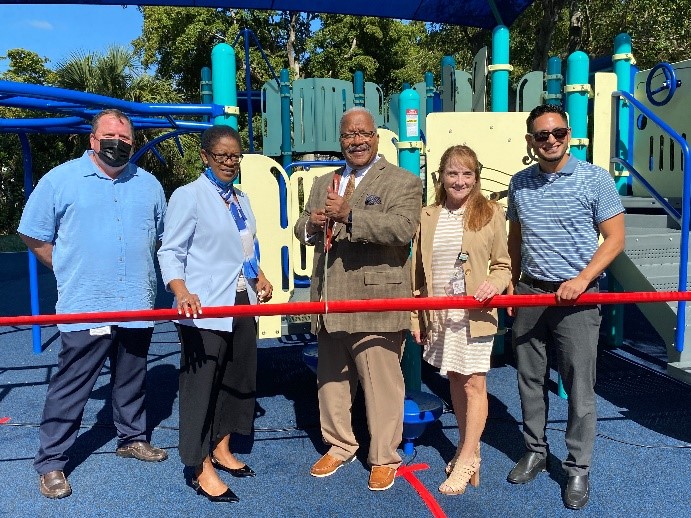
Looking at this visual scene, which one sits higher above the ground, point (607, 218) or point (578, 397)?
point (607, 218)

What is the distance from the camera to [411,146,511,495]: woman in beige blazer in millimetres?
3014

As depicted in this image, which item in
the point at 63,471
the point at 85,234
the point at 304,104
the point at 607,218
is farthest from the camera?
the point at 304,104

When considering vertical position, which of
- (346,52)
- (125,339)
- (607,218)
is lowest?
(125,339)

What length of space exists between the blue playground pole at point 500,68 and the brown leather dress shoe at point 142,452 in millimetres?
3442

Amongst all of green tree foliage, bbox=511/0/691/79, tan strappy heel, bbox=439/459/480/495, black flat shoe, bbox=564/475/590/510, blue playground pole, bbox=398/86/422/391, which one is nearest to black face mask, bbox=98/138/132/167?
blue playground pole, bbox=398/86/422/391

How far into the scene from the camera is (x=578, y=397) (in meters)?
3.04

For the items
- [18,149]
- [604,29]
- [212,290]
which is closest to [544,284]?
[212,290]

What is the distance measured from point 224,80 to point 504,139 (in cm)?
198

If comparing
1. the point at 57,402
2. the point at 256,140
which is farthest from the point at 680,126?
the point at 256,140

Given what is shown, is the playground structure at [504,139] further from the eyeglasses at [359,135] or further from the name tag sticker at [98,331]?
the name tag sticker at [98,331]

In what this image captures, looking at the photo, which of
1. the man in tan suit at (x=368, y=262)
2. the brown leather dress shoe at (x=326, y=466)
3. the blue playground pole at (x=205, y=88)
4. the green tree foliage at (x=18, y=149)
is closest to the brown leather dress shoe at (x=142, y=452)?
the brown leather dress shoe at (x=326, y=466)

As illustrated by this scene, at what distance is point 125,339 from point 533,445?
7.61 feet

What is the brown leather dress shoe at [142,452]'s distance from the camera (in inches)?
146

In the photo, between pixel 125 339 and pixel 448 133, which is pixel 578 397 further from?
pixel 125 339
